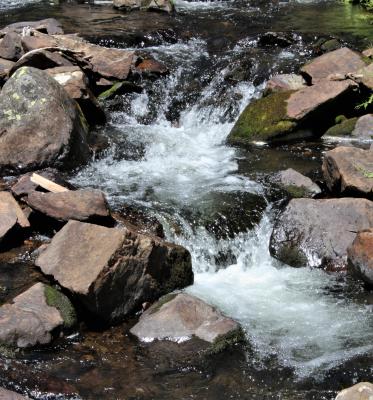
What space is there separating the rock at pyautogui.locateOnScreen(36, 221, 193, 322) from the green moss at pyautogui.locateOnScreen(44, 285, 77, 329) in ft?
0.35

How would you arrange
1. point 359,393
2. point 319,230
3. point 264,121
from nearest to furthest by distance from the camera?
point 359,393 → point 319,230 → point 264,121

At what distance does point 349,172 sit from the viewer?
8117 mm

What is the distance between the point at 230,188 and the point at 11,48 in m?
4.99

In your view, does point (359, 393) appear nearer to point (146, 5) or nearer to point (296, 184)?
point (296, 184)

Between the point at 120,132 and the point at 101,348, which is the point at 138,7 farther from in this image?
the point at 101,348

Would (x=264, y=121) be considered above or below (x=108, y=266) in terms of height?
below

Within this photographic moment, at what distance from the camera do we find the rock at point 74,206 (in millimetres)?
6867

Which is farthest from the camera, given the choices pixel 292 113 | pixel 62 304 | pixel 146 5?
pixel 146 5

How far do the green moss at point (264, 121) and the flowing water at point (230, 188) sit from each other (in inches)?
13.7

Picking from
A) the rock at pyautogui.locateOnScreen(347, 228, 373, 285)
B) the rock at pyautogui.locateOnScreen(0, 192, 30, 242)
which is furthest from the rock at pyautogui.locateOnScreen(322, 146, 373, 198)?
the rock at pyautogui.locateOnScreen(0, 192, 30, 242)

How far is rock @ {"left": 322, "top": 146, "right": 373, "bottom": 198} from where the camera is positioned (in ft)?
26.2

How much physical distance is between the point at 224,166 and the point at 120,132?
6.05 feet

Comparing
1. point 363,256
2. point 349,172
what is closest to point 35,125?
point 349,172

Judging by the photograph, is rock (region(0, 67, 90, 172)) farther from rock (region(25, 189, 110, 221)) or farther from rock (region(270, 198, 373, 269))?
rock (region(270, 198, 373, 269))
